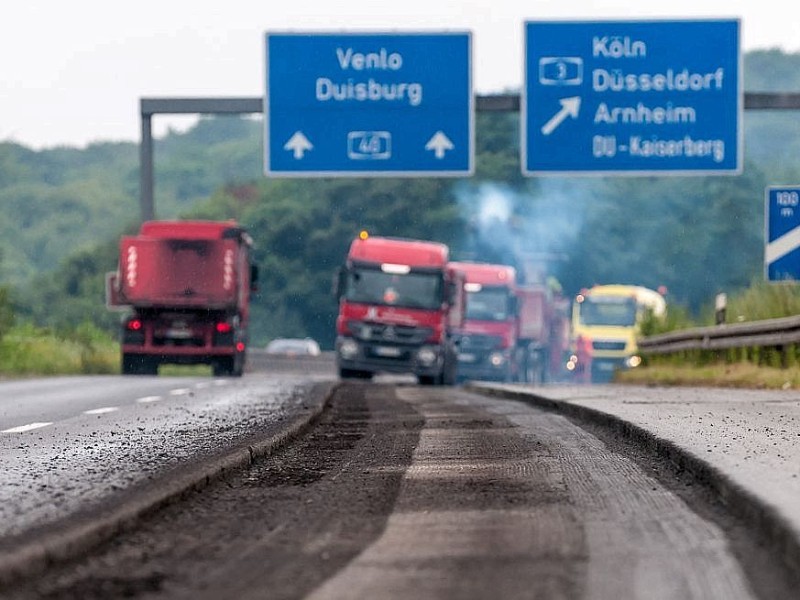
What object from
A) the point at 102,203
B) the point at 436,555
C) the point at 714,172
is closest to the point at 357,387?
the point at 714,172

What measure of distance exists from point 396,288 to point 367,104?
7839mm

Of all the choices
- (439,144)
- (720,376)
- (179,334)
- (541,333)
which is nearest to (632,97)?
(439,144)

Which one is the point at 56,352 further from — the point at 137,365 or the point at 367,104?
the point at 367,104

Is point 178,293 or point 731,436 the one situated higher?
point 178,293

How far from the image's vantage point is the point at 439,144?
1145 inches

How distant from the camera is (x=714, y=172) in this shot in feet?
94.6

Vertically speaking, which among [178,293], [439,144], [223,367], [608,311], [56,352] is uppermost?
[439,144]

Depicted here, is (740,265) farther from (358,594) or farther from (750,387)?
(358,594)

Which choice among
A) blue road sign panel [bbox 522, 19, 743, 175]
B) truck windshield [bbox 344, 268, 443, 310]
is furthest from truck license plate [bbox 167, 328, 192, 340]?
blue road sign panel [bbox 522, 19, 743, 175]

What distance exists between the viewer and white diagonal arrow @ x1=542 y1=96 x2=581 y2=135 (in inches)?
1120

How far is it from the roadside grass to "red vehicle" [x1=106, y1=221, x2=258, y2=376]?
9.50 m

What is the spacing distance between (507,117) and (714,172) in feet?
209

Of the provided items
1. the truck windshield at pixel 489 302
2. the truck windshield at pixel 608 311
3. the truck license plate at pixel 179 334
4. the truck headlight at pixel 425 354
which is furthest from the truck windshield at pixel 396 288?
the truck windshield at pixel 608 311

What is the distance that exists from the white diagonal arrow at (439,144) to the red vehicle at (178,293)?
344 inches
